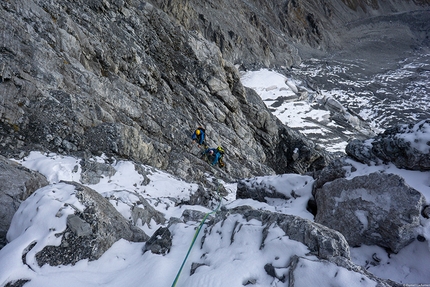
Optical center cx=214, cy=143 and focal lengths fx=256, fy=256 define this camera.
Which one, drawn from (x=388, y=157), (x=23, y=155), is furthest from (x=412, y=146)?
(x=23, y=155)

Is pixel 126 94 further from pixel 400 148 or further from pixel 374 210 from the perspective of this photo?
pixel 374 210

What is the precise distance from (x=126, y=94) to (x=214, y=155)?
20.6ft

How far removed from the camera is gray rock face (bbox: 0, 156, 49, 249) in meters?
4.81

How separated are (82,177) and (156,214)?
3358mm

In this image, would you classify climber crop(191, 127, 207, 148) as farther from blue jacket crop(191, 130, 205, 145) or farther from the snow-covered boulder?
the snow-covered boulder

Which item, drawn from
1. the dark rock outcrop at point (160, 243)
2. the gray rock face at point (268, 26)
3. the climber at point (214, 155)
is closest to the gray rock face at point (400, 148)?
the dark rock outcrop at point (160, 243)

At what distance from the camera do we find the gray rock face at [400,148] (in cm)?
609

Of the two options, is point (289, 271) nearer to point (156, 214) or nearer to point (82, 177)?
point (156, 214)

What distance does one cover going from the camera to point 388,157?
22.1 ft

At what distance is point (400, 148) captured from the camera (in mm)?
6469

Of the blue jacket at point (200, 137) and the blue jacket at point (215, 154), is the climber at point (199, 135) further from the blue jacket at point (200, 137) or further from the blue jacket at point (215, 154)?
the blue jacket at point (215, 154)

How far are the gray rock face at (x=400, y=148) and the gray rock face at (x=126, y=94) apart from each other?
27.7ft

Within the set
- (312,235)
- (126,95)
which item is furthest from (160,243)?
(126,95)

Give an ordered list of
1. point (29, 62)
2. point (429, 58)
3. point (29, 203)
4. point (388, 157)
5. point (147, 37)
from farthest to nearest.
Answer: point (429, 58) < point (147, 37) < point (29, 62) < point (388, 157) < point (29, 203)
